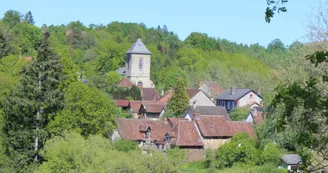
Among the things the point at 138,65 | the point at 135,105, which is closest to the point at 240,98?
the point at 135,105

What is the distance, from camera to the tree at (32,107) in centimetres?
2948

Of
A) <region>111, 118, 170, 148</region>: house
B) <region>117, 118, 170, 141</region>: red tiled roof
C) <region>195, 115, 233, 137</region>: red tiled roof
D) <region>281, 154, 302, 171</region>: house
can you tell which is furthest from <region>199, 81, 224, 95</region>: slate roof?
<region>281, 154, 302, 171</region>: house

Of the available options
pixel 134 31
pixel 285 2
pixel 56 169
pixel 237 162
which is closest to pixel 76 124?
pixel 56 169

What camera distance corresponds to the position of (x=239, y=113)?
2034 inches

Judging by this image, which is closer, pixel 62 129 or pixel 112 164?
pixel 112 164

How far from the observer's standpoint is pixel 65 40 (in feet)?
339

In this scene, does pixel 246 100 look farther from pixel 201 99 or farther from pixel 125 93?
pixel 125 93

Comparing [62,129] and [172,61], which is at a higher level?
[172,61]

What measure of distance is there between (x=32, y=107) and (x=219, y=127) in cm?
1601

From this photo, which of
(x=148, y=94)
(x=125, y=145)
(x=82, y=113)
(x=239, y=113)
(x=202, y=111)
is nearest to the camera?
(x=82, y=113)

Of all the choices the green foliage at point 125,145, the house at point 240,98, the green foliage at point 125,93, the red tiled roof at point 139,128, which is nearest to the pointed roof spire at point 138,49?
the green foliage at point 125,93

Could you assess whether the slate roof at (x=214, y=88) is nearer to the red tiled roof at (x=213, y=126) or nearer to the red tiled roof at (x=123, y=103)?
the red tiled roof at (x=123, y=103)

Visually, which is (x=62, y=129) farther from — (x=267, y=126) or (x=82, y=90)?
(x=267, y=126)

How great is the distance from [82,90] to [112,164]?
10213mm
